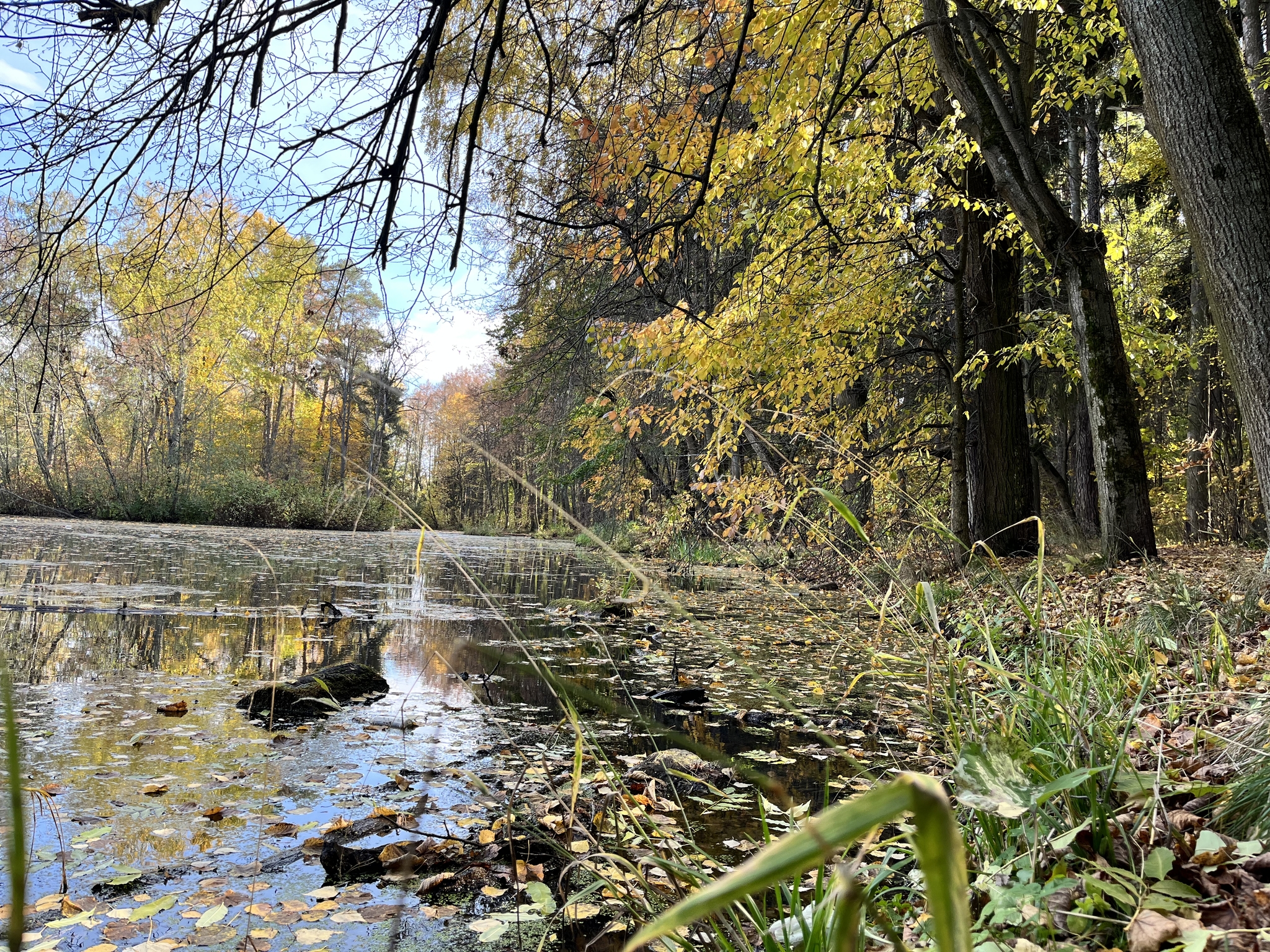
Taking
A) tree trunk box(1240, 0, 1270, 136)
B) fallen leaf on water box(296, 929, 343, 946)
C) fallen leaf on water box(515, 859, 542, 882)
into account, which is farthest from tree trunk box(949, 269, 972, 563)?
fallen leaf on water box(296, 929, 343, 946)

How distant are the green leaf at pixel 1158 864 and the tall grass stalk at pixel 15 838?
A: 1.63 meters

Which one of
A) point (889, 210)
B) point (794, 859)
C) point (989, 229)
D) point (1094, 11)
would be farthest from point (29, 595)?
point (1094, 11)

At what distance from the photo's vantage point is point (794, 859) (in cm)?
30

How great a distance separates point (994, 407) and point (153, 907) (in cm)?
848

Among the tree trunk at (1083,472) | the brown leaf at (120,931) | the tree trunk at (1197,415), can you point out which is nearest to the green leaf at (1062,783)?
the brown leaf at (120,931)

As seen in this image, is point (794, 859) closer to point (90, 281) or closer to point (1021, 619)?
point (90, 281)

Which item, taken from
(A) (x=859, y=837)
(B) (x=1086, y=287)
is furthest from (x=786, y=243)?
(A) (x=859, y=837)

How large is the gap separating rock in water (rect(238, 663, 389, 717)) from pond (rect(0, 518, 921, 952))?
11cm

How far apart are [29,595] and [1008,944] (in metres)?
7.85

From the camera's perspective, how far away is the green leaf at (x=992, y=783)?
1141 mm

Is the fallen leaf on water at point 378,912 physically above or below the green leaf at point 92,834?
below

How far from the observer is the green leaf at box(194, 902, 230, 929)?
1949 millimetres

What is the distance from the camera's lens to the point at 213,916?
1.98 m

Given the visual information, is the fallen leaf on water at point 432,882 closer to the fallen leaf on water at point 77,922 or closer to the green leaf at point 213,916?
the green leaf at point 213,916
